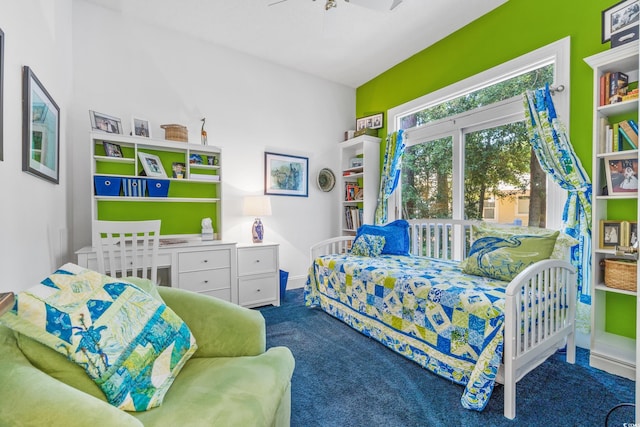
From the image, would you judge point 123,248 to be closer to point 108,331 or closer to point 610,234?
point 108,331

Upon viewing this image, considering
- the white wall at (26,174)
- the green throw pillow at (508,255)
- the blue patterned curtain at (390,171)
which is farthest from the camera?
the blue patterned curtain at (390,171)

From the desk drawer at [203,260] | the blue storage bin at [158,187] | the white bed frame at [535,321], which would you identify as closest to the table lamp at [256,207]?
the desk drawer at [203,260]

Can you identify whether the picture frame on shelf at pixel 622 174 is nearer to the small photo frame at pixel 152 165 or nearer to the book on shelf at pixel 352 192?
the book on shelf at pixel 352 192

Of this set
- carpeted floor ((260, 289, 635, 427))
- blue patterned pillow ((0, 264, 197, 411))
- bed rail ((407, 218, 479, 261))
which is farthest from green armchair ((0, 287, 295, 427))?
bed rail ((407, 218, 479, 261))

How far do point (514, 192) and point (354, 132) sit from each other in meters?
2.15

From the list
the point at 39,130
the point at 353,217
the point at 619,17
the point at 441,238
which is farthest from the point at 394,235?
the point at 39,130

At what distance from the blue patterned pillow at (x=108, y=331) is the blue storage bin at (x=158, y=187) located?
187 centimetres

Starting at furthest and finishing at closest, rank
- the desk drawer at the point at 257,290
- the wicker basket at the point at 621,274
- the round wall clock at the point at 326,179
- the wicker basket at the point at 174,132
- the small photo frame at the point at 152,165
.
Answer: the round wall clock at the point at 326,179
the desk drawer at the point at 257,290
the wicker basket at the point at 174,132
the small photo frame at the point at 152,165
the wicker basket at the point at 621,274

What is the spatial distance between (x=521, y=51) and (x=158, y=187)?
3468 millimetres

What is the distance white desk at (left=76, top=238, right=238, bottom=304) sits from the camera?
250 cm

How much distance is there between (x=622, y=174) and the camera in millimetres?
1798

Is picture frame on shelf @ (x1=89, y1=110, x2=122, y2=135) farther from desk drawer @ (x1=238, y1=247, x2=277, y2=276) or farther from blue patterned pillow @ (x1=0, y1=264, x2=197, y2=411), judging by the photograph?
blue patterned pillow @ (x1=0, y1=264, x2=197, y2=411)

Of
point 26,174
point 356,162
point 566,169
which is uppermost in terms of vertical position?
Answer: point 356,162

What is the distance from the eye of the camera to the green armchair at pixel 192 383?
618 millimetres
